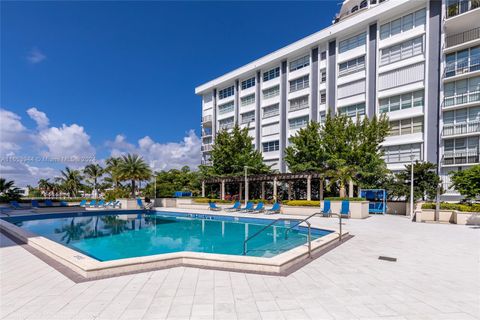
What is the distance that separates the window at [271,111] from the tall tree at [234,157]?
7.41 metres

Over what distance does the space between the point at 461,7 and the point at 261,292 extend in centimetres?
3084

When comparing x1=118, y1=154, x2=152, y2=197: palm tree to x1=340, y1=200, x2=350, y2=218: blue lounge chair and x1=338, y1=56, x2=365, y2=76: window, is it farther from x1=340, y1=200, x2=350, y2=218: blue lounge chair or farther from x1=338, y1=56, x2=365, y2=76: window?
x1=338, y1=56, x2=365, y2=76: window

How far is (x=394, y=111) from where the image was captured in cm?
2505

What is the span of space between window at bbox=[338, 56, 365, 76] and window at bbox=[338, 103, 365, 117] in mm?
4113

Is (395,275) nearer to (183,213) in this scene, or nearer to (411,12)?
(183,213)

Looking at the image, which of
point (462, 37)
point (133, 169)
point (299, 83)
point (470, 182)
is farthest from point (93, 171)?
point (462, 37)

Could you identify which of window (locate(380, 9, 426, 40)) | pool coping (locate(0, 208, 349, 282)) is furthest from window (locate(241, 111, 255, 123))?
pool coping (locate(0, 208, 349, 282))

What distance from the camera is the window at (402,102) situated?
2394cm

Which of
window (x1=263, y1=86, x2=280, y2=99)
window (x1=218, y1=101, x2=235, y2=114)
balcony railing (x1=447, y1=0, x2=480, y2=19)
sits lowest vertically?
window (x1=218, y1=101, x2=235, y2=114)

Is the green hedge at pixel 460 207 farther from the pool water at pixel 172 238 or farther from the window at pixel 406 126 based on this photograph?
the window at pixel 406 126

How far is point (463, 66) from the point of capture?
22.2 meters

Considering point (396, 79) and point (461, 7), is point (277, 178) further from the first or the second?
point (461, 7)

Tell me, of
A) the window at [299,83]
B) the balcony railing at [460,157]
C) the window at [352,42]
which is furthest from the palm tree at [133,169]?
the balcony railing at [460,157]

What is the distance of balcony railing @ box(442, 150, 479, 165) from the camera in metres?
21.0
